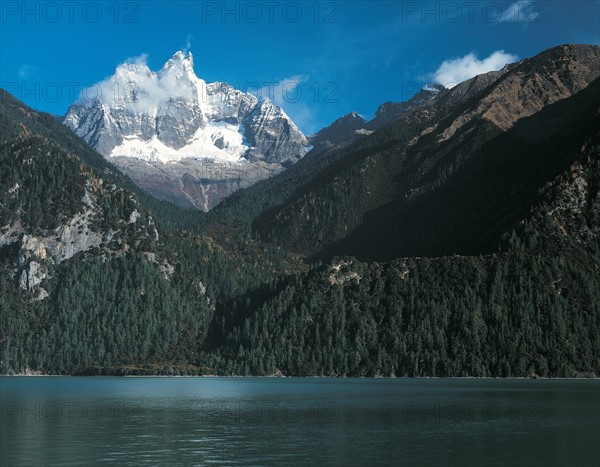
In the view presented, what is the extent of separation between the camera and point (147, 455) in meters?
94.9

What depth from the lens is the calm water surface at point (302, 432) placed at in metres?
93.1

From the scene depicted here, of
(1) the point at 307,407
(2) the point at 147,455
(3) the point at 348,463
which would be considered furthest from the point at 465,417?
(2) the point at 147,455

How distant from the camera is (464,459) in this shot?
302ft

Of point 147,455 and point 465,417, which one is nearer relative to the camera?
point 147,455

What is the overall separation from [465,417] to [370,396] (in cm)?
5859

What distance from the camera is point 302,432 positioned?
4663 inches

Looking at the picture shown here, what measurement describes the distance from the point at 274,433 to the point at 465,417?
4080cm

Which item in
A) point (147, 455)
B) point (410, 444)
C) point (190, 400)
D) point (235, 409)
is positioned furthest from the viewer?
point (190, 400)

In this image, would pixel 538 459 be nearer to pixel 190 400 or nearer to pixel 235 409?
pixel 235 409

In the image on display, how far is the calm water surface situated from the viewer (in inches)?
3664

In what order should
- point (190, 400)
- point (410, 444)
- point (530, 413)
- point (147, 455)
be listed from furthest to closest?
point (190, 400)
point (530, 413)
point (410, 444)
point (147, 455)

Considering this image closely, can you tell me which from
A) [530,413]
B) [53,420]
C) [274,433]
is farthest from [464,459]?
[53,420]

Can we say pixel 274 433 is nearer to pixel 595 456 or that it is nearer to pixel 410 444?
pixel 410 444

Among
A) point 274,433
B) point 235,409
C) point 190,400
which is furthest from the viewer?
point 190,400
